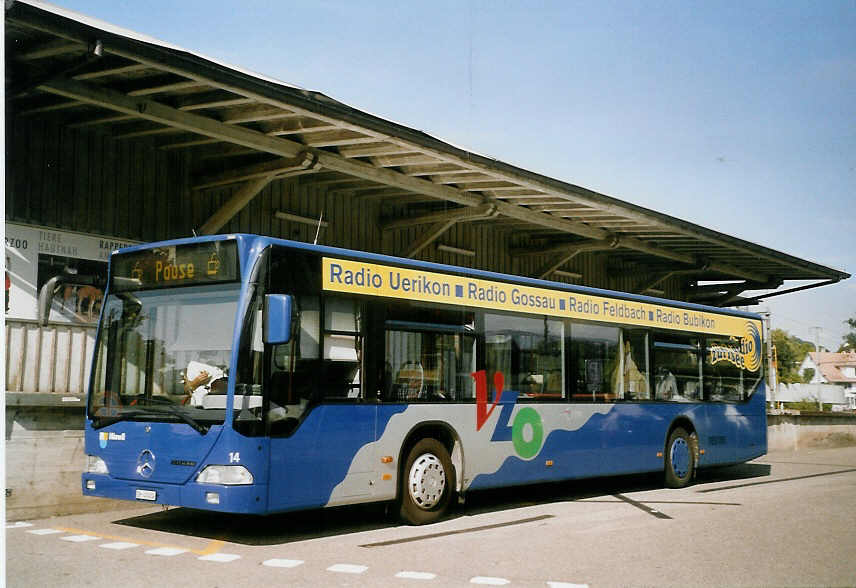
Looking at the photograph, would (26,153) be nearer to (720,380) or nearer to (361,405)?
(361,405)

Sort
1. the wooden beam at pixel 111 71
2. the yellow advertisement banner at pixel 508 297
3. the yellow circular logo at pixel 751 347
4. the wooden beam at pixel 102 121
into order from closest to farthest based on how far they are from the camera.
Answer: the yellow advertisement banner at pixel 508 297 < the wooden beam at pixel 111 71 < the wooden beam at pixel 102 121 < the yellow circular logo at pixel 751 347

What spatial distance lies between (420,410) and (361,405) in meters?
0.95

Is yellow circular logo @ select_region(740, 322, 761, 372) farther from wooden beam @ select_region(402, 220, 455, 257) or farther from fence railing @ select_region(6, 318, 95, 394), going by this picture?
fence railing @ select_region(6, 318, 95, 394)

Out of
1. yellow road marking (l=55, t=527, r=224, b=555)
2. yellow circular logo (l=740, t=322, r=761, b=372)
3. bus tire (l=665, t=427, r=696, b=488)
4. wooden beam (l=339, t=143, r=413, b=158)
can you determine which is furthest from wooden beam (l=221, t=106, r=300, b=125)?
yellow circular logo (l=740, t=322, r=761, b=372)

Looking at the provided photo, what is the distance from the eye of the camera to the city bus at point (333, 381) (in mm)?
8516

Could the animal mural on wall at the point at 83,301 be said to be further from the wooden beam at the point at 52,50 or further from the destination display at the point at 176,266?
the wooden beam at the point at 52,50

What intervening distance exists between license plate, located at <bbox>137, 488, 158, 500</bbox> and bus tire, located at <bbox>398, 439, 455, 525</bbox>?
258 centimetres

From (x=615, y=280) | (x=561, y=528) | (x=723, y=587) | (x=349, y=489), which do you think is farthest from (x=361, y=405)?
(x=615, y=280)

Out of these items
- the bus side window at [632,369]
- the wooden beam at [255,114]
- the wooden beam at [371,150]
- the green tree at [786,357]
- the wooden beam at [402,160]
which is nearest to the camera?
the wooden beam at [255,114]

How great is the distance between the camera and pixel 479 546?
875cm

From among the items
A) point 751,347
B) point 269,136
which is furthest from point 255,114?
point 751,347

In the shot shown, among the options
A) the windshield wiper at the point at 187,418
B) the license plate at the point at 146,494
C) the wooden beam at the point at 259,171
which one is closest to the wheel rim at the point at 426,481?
the windshield wiper at the point at 187,418

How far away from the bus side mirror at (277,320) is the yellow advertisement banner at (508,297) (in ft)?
3.25

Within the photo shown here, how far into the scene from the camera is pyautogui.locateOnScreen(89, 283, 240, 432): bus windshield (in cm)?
859
